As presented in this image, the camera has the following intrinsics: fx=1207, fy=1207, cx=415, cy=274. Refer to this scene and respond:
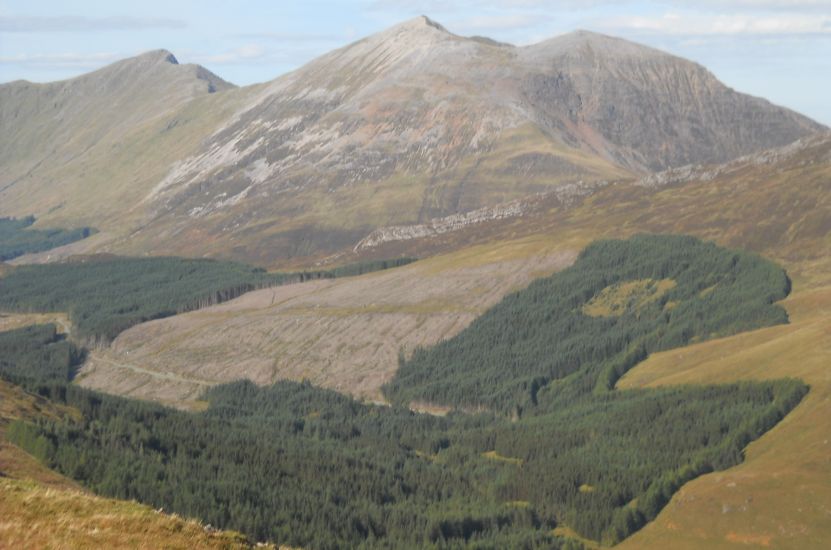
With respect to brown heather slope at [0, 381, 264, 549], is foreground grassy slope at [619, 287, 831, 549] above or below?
below

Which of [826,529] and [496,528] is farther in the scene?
[496,528]

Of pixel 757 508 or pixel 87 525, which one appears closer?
pixel 87 525

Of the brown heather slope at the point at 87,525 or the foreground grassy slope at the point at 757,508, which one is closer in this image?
the brown heather slope at the point at 87,525

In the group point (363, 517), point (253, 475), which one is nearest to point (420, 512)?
point (363, 517)

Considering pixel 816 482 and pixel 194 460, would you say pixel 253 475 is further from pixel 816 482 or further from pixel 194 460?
pixel 816 482

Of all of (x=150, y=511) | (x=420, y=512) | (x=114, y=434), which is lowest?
(x=420, y=512)

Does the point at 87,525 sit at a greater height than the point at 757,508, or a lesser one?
greater

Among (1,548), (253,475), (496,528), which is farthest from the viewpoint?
(253,475)

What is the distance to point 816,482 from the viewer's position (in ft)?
575

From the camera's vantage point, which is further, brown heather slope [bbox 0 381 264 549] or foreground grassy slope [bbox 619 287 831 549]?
foreground grassy slope [bbox 619 287 831 549]

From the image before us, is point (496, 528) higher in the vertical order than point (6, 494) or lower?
lower

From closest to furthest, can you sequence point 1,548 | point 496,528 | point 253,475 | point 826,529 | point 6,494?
point 1,548 → point 6,494 → point 826,529 → point 496,528 → point 253,475

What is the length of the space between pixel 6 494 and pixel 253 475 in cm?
13333

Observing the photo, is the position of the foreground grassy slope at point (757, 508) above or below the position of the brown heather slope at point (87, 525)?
below
